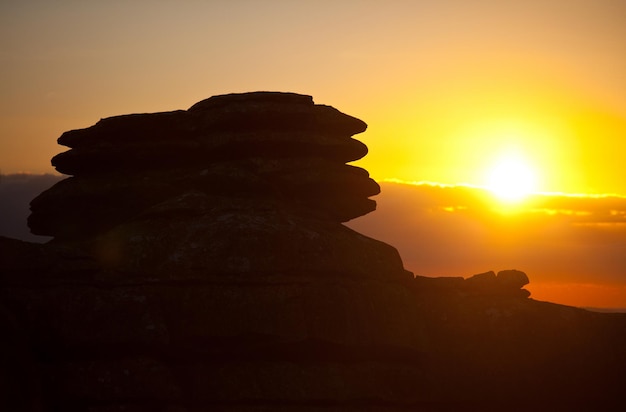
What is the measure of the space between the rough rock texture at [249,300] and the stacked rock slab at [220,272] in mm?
76

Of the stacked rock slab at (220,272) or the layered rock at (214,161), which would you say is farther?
the layered rock at (214,161)

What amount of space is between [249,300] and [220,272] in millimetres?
1787

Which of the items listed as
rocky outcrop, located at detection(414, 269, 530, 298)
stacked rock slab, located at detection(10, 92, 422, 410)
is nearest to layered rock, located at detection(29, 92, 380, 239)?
stacked rock slab, located at detection(10, 92, 422, 410)

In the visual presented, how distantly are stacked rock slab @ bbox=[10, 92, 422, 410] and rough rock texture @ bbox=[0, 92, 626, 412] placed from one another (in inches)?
3.0

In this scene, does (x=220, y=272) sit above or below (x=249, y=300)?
above

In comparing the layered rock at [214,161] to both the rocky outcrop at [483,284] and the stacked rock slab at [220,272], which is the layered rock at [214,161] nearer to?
the stacked rock slab at [220,272]

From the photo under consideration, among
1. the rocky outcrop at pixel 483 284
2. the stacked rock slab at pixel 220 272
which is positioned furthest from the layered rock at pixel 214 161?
the rocky outcrop at pixel 483 284

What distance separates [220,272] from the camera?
32281mm

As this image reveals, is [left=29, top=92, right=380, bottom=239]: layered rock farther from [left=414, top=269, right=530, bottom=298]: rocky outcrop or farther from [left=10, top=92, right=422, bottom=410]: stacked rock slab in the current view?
[left=414, top=269, right=530, bottom=298]: rocky outcrop

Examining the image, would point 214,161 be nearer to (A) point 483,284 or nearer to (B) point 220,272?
(B) point 220,272

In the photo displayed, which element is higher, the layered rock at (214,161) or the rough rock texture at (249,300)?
the layered rock at (214,161)

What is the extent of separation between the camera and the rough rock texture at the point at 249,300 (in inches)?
1185

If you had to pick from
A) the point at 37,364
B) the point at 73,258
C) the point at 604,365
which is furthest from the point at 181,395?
the point at 604,365

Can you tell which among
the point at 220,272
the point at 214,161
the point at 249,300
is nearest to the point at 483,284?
the point at 249,300
